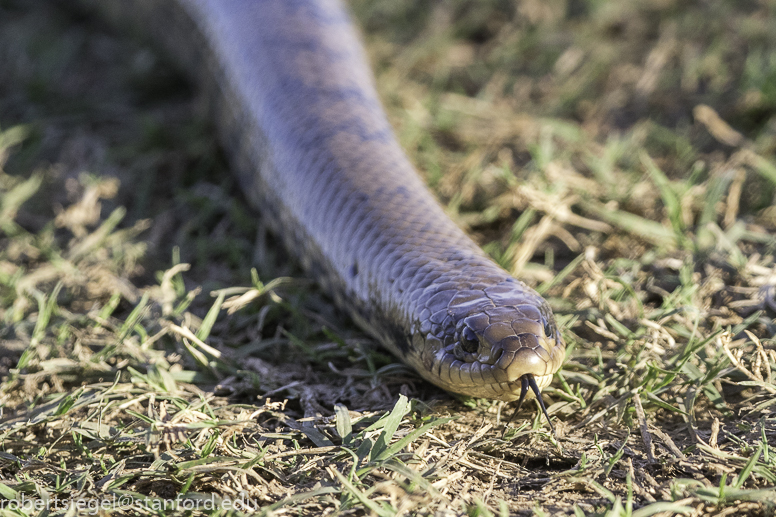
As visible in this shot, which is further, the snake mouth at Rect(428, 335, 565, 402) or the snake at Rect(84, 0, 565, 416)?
the snake at Rect(84, 0, 565, 416)

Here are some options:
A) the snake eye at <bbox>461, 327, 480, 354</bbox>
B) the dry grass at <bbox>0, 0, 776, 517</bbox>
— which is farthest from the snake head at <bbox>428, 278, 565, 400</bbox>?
the dry grass at <bbox>0, 0, 776, 517</bbox>

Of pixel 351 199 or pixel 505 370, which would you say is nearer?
pixel 505 370

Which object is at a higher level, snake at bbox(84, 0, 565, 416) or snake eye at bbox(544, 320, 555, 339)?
snake at bbox(84, 0, 565, 416)

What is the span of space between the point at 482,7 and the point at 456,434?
11.0ft

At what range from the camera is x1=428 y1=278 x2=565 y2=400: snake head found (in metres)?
1.93

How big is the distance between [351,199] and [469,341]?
0.91m

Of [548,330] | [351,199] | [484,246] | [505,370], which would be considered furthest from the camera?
[484,246]

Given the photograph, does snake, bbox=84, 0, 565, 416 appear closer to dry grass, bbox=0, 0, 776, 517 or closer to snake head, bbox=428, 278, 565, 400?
snake head, bbox=428, 278, 565, 400

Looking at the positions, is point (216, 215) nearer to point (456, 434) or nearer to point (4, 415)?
point (4, 415)

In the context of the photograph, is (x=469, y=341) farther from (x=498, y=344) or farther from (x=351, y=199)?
(x=351, y=199)

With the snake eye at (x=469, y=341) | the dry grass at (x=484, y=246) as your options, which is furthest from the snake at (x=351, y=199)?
the dry grass at (x=484, y=246)

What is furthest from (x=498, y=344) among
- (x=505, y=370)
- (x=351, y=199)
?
(x=351, y=199)

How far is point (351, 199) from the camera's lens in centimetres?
269

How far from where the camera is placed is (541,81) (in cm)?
407
